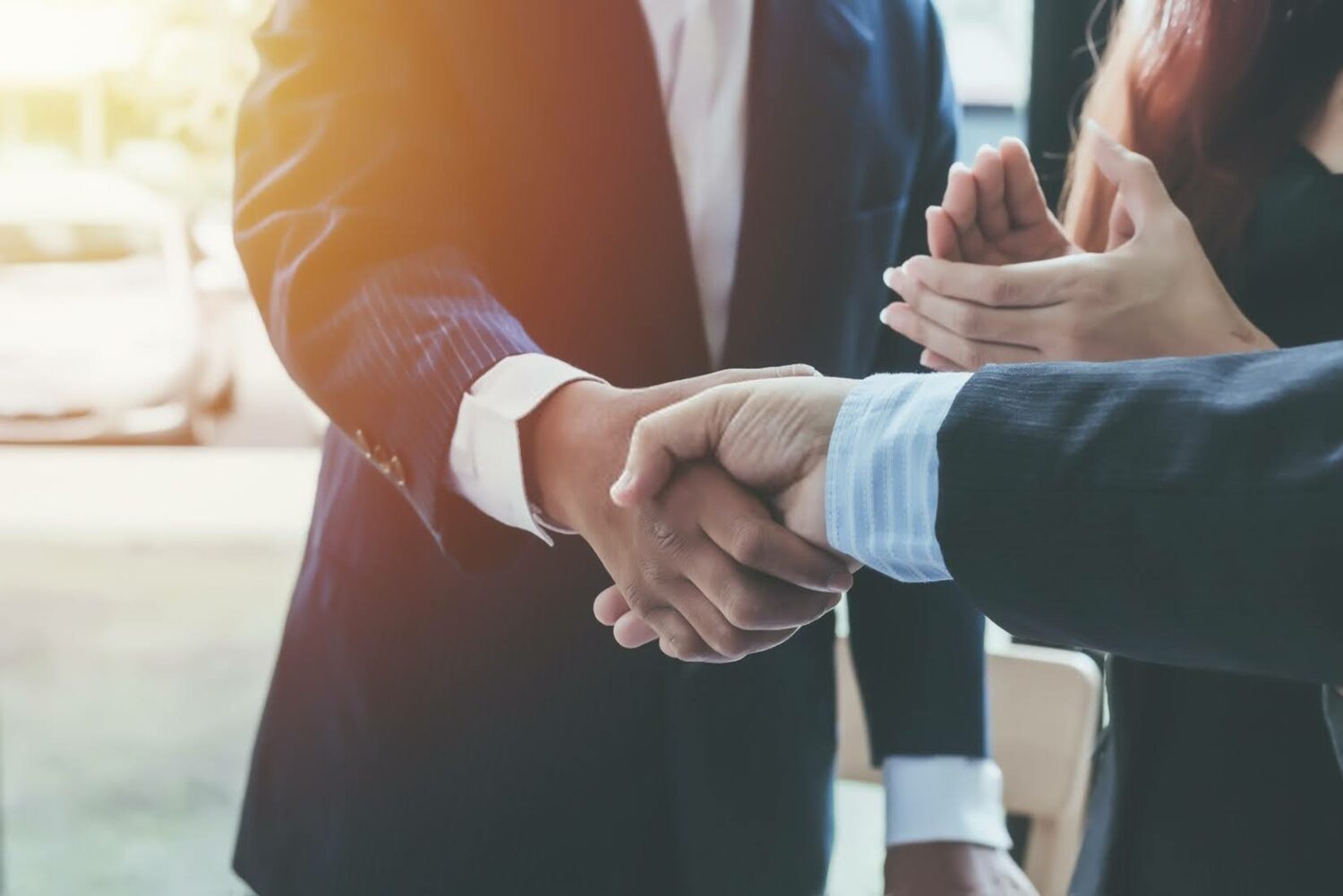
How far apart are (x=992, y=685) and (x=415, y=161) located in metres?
0.92

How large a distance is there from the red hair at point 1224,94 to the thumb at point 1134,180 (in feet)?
0.36

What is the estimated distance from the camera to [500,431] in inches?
34.0

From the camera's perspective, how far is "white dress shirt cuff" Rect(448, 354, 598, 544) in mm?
866

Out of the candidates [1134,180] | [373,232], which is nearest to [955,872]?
[1134,180]

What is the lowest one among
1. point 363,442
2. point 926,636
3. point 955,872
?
point 955,872

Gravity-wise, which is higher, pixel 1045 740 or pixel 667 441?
pixel 667 441

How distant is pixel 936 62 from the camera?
1.17m

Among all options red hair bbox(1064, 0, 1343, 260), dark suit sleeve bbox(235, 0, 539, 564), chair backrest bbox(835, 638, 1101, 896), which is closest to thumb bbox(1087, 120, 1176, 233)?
red hair bbox(1064, 0, 1343, 260)

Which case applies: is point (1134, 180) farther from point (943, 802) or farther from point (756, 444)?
point (943, 802)

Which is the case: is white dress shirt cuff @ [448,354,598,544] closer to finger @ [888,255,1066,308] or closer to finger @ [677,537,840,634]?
finger @ [677,537,840,634]

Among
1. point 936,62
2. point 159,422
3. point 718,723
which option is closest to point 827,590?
point 718,723

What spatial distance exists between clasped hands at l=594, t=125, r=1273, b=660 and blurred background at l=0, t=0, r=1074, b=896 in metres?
2.03

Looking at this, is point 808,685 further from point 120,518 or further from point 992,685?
point 120,518

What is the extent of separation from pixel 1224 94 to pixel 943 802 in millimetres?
644
